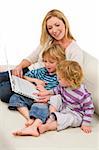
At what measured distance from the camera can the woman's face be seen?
1.35 meters

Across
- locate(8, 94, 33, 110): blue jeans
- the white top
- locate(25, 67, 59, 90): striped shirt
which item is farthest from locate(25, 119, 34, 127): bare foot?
the white top

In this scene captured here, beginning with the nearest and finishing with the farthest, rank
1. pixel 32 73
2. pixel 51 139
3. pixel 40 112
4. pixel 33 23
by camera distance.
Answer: pixel 51 139
pixel 40 112
pixel 32 73
pixel 33 23

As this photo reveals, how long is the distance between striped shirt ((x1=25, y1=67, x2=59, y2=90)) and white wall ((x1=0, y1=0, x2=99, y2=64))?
195mm

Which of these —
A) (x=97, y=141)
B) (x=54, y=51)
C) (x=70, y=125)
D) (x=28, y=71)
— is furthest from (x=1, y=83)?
(x=97, y=141)

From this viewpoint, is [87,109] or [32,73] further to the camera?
[32,73]

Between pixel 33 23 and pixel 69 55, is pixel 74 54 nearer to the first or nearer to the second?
pixel 69 55

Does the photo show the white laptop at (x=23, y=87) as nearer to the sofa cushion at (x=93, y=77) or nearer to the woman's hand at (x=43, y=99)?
the woman's hand at (x=43, y=99)

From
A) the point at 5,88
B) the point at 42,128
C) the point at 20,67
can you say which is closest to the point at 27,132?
the point at 42,128

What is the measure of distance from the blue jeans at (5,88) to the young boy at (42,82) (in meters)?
0.04

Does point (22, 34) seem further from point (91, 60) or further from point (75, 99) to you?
point (75, 99)

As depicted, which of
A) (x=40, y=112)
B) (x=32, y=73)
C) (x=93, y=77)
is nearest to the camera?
(x=40, y=112)

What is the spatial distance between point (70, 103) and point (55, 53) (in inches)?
Answer: 8.8

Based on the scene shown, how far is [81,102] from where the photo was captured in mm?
1179

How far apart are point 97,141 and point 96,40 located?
64 centimetres
